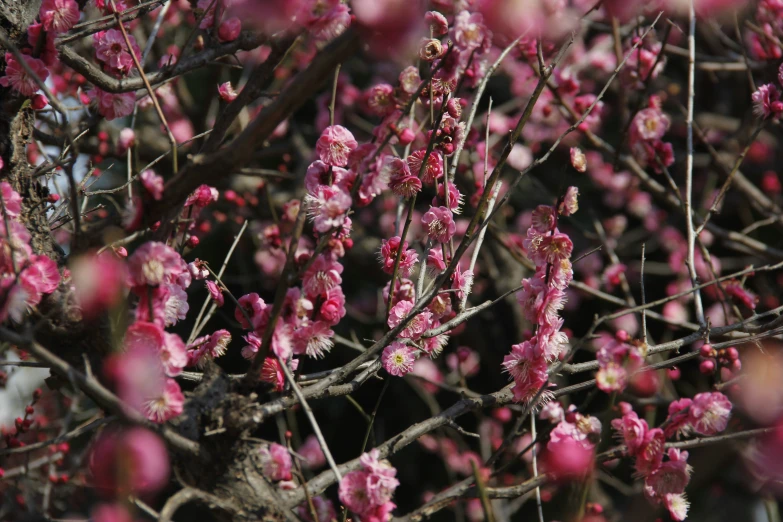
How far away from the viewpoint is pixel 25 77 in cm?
174

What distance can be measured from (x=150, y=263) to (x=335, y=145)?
518 mm

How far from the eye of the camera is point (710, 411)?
5.25 ft

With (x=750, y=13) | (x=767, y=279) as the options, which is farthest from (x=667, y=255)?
(x=750, y=13)

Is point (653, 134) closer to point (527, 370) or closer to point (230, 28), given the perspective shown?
point (527, 370)

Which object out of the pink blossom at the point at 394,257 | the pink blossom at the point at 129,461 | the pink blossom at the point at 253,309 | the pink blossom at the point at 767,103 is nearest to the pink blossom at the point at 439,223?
the pink blossom at the point at 394,257

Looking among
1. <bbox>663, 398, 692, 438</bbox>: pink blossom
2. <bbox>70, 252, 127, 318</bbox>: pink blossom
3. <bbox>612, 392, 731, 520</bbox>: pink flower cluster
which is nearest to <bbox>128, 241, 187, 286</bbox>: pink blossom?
<bbox>70, 252, 127, 318</bbox>: pink blossom

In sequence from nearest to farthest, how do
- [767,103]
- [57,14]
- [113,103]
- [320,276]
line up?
1. [320,276]
2. [57,14]
3. [113,103]
4. [767,103]

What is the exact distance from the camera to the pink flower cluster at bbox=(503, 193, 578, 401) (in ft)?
5.66

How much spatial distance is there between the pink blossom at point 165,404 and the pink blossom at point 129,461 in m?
0.05

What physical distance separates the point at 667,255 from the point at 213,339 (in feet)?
13.1

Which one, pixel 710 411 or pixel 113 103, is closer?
pixel 710 411

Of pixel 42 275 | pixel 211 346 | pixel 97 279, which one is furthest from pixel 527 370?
pixel 42 275

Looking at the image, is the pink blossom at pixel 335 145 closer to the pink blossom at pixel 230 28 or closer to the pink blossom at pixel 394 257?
the pink blossom at pixel 394 257

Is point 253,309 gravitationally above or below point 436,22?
below
